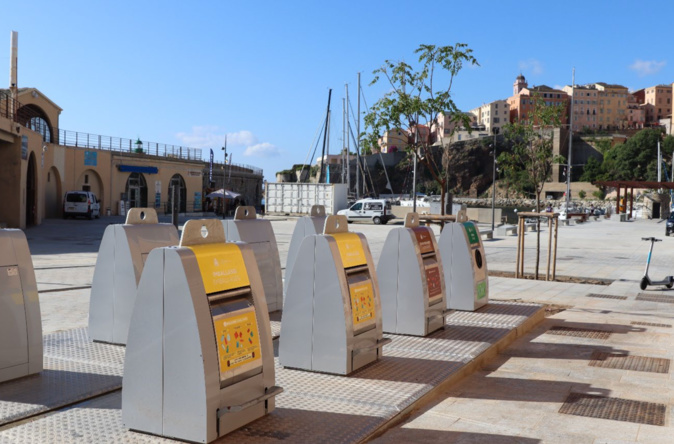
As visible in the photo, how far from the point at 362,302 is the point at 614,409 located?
6.99ft

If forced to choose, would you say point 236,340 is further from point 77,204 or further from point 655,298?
point 77,204

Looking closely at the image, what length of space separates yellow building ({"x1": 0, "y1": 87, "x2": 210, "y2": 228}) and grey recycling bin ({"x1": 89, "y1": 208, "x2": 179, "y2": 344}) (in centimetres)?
1609

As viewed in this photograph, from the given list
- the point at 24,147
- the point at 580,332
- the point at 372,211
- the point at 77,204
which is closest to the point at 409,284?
the point at 580,332

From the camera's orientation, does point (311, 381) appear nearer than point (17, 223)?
Yes

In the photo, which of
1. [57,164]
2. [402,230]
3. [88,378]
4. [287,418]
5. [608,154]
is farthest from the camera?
[608,154]

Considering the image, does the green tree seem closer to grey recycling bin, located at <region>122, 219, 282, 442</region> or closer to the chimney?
the chimney

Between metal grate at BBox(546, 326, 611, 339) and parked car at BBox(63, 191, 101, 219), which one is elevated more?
parked car at BBox(63, 191, 101, 219)

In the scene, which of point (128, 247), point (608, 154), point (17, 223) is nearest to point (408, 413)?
point (128, 247)

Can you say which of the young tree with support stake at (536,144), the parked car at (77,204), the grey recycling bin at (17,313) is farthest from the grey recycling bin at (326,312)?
the parked car at (77,204)

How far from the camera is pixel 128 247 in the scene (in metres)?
6.43

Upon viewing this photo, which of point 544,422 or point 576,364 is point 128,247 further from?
point 576,364

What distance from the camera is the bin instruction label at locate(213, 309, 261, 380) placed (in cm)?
405

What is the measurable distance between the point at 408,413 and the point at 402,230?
8.41ft

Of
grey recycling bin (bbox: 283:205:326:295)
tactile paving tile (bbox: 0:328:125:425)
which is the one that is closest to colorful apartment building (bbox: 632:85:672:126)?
grey recycling bin (bbox: 283:205:326:295)
